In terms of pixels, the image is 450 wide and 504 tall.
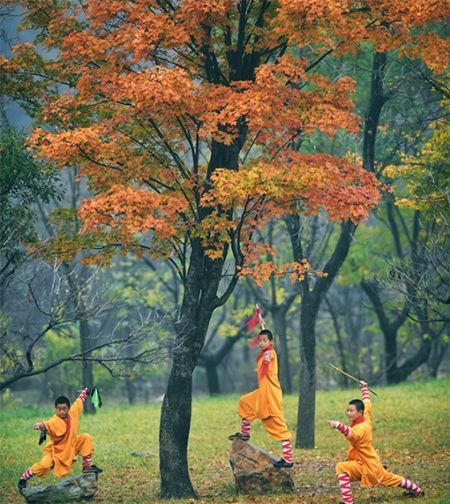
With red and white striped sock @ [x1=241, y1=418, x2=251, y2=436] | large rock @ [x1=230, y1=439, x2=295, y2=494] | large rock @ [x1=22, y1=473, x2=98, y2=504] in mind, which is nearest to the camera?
large rock @ [x1=22, y1=473, x2=98, y2=504]

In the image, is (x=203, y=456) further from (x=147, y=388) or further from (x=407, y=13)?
(x=147, y=388)

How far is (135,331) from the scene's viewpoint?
1186 cm

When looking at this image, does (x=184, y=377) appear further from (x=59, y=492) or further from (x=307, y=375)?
(x=307, y=375)

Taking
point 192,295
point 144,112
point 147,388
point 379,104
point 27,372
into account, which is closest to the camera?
point 27,372

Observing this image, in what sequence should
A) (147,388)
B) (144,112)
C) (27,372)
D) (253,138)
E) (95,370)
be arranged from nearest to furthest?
(27,372)
(144,112)
(253,138)
(95,370)
(147,388)

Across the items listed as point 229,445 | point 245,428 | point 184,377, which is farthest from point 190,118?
point 229,445

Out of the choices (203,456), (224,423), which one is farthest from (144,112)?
(224,423)

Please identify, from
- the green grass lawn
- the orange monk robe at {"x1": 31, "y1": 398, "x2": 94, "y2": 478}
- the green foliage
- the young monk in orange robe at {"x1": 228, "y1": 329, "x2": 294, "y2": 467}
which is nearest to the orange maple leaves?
the green foliage

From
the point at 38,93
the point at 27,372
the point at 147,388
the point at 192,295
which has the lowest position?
the point at 147,388

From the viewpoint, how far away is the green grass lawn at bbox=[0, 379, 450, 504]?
13.2 metres

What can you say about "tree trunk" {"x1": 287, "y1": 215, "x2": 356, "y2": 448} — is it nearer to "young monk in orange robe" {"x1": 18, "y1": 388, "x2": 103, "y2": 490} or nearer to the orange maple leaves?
the orange maple leaves

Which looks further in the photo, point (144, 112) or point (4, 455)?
point (4, 455)

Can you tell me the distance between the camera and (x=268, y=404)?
12844 mm

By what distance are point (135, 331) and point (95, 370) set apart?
98.8 feet
